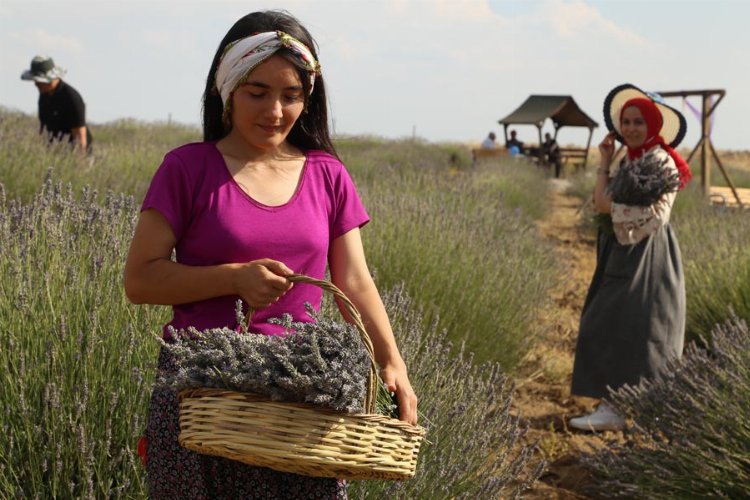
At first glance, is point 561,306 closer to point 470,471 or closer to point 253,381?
point 470,471

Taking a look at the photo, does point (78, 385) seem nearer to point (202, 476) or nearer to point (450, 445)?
point (202, 476)

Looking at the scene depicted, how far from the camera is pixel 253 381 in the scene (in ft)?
5.18

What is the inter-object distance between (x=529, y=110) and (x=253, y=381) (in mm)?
29665

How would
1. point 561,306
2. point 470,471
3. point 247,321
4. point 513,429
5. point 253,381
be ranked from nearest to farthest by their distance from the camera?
1. point 253,381
2. point 247,321
3. point 470,471
4. point 513,429
5. point 561,306

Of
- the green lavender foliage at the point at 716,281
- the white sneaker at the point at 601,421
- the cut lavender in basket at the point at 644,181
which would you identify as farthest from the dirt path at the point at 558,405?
the cut lavender in basket at the point at 644,181

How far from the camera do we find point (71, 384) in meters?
2.39

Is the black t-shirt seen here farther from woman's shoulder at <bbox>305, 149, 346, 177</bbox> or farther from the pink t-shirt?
the pink t-shirt

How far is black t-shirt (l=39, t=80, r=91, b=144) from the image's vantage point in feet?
25.1

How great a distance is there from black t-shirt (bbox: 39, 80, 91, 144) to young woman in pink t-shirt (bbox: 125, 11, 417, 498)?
20.0 ft

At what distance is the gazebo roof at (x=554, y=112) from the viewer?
29594 mm

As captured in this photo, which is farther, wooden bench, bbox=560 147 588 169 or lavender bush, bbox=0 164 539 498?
wooden bench, bbox=560 147 588 169

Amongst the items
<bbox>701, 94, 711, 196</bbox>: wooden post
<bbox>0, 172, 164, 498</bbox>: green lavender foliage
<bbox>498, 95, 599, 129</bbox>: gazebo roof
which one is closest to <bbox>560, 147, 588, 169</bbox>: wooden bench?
<bbox>498, 95, 599, 129</bbox>: gazebo roof

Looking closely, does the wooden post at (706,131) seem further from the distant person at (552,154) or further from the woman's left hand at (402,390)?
the distant person at (552,154)

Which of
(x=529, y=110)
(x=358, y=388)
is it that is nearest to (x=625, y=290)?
(x=358, y=388)
